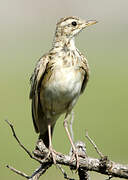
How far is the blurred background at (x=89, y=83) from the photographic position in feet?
43.9

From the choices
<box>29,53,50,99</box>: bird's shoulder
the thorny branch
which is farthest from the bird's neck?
the thorny branch

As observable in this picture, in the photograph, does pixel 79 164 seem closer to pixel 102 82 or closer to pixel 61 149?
pixel 61 149

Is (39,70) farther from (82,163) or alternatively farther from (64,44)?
(82,163)

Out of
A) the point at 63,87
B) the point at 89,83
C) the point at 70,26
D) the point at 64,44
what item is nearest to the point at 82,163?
the point at 63,87

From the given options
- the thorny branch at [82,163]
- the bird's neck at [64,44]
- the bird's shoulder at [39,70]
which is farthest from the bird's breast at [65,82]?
the thorny branch at [82,163]

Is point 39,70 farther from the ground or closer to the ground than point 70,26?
closer to the ground

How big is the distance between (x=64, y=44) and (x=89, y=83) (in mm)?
13590

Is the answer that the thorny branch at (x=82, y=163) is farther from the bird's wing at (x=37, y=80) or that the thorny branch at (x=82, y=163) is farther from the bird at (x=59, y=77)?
the bird's wing at (x=37, y=80)

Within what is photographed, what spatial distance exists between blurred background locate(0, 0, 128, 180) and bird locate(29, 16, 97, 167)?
1509 mm

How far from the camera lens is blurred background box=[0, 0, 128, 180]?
527 inches

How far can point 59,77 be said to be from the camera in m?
6.91

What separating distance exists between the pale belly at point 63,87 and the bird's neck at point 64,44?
31 centimetres

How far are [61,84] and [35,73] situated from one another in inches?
12.0

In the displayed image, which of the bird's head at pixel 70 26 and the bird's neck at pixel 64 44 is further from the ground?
the bird's head at pixel 70 26
